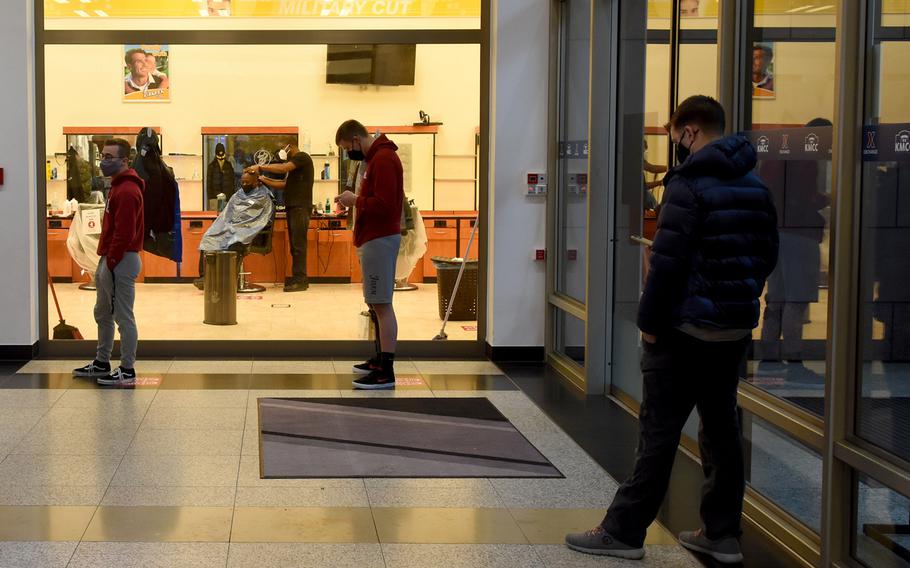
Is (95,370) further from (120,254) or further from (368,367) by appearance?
(368,367)

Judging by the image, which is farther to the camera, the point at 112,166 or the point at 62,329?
the point at 62,329

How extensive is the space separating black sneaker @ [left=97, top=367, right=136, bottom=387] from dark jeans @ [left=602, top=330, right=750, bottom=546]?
4.35 m

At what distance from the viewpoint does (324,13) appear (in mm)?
9188

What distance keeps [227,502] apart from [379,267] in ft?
9.15

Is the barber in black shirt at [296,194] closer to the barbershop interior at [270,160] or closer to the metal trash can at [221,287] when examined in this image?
the barbershop interior at [270,160]

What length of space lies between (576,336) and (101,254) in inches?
127

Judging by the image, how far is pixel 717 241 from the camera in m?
3.87

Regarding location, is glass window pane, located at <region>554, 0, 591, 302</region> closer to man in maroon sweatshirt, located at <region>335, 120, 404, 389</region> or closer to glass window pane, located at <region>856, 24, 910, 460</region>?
man in maroon sweatshirt, located at <region>335, 120, 404, 389</region>

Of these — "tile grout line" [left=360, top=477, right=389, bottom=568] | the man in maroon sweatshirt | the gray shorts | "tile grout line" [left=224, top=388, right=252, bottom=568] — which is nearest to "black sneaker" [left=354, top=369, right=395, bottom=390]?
the man in maroon sweatshirt

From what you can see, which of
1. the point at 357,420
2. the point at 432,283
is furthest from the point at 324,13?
the point at 357,420

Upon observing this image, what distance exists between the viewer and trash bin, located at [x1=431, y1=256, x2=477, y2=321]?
941cm

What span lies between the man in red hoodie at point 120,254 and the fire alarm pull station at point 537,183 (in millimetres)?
2880

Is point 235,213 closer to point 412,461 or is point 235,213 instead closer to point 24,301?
point 24,301

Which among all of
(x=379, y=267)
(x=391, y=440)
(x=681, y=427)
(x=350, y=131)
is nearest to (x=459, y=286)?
(x=379, y=267)
